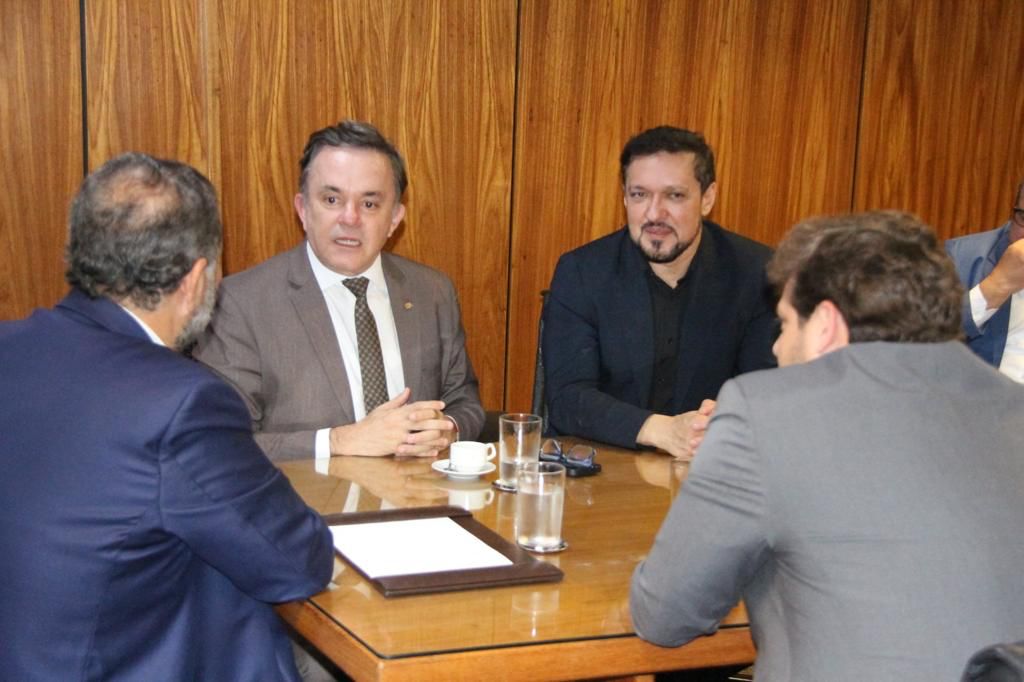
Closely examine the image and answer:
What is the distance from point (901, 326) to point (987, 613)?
37 centimetres

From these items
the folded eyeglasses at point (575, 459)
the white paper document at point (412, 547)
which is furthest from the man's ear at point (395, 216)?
the white paper document at point (412, 547)

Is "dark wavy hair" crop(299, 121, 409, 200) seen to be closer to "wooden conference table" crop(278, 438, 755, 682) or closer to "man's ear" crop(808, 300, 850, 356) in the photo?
"wooden conference table" crop(278, 438, 755, 682)

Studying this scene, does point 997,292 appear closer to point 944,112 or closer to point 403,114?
point 944,112

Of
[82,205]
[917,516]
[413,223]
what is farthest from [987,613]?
[413,223]

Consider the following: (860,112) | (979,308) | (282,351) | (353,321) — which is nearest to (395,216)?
(353,321)

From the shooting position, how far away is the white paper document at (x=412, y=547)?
1724 millimetres

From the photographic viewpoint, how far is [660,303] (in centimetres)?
323

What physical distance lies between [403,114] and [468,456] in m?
1.89

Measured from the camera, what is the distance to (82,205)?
1.60m

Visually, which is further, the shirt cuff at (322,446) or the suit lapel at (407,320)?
the suit lapel at (407,320)

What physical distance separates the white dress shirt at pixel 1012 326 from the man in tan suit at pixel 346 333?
159cm

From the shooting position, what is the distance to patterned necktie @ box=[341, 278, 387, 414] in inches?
110

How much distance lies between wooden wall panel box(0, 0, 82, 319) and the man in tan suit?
0.95 metres

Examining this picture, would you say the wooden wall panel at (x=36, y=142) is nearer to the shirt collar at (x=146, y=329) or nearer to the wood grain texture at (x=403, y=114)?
the wood grain texture at (x=403, y=114)
